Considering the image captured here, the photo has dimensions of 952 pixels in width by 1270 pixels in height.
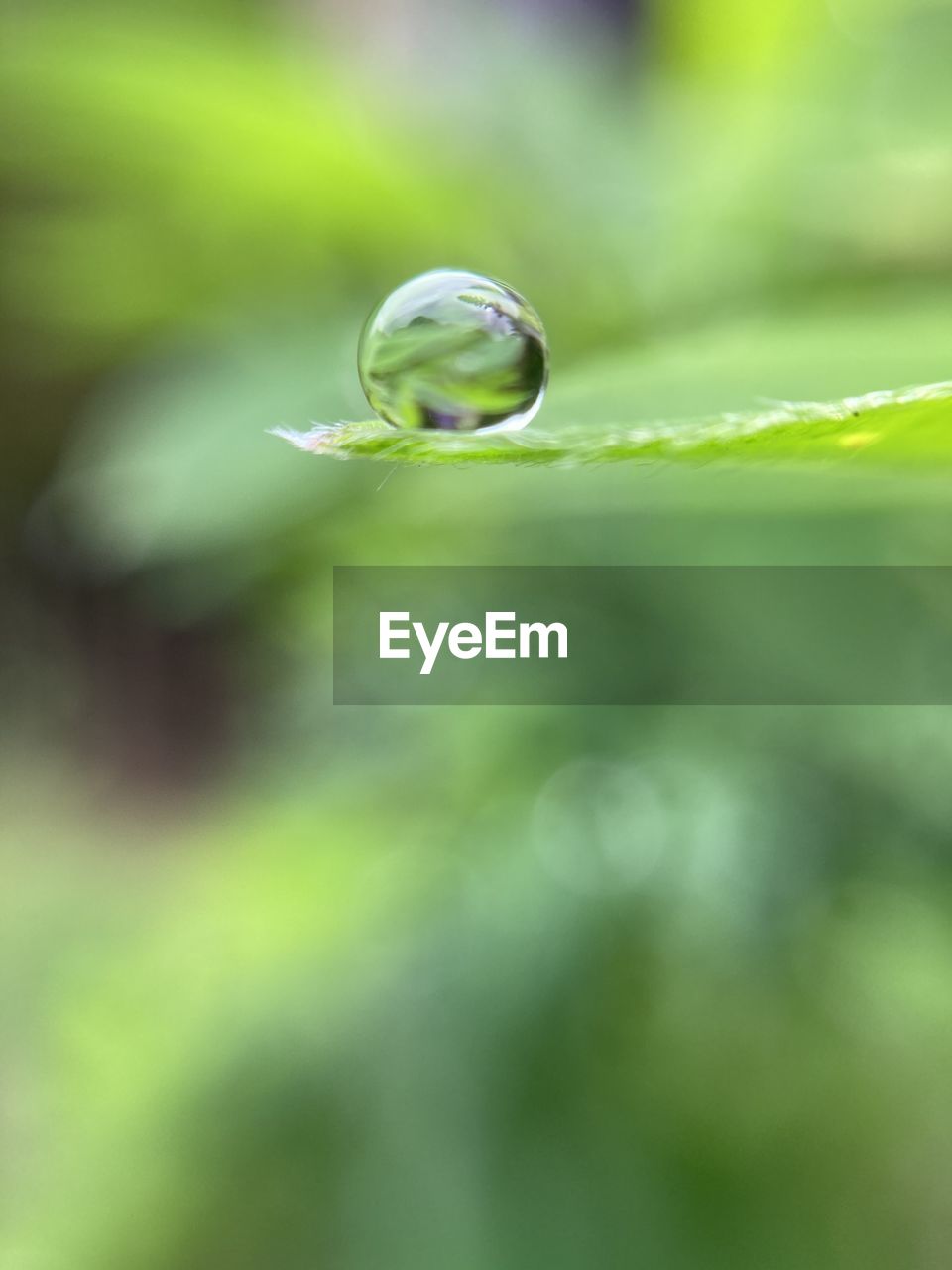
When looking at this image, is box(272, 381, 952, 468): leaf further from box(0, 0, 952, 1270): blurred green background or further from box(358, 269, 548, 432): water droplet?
box(0, 0, 952, 1270): blurred green background

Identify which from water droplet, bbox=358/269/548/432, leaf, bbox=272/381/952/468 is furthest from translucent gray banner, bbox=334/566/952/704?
leaf, bbox=272/381/952/468

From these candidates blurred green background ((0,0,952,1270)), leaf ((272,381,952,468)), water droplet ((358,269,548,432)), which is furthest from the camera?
blurred green background ((0,0,952,1270))

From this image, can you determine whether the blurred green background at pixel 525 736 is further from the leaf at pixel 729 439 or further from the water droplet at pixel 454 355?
the leaf at pixel 729 439

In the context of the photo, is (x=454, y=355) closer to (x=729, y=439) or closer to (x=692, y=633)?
(x=729, y=439)

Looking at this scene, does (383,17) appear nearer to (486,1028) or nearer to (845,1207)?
(486,1028)

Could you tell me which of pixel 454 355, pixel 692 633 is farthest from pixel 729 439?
pixel 692 633

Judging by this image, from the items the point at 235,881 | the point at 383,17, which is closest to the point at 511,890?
the point at 235,881
